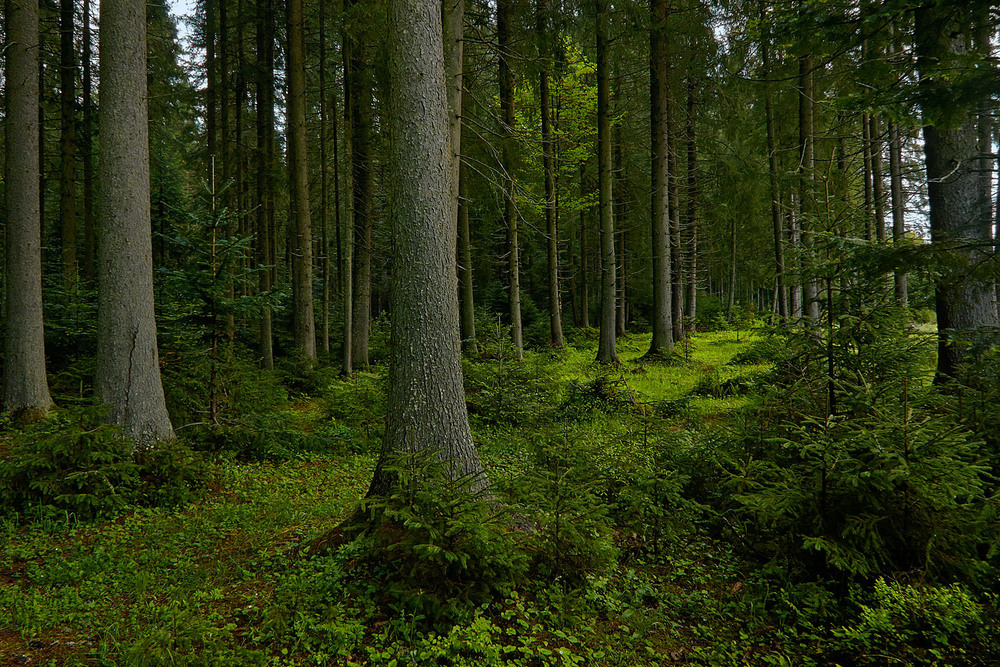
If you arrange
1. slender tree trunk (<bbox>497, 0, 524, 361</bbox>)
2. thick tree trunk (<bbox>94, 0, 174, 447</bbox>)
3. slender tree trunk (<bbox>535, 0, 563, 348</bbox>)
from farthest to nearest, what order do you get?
slender tree trunk (<bbox>497, 0, 524, 361</bbox>), slender tree trunk (<bbox>535, 0, 563, 348</bbox>), thick tree trunk (<bbox>94, 0, 174, 447</bbox>)

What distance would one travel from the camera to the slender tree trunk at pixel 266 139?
1287 cm

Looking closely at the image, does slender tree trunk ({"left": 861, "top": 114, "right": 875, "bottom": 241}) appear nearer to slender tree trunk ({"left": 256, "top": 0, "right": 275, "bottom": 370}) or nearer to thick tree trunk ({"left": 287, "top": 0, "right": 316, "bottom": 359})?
thick tree trunk ({"left": 287, "top": 0, "right": 316, "bottom": 359})

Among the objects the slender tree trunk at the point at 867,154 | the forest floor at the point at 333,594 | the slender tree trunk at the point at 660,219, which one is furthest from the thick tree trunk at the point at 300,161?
the slender tree trunk at the point at 867,154

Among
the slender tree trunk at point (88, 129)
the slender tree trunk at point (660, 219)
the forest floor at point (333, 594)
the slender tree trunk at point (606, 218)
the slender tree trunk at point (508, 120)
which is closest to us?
the forest floor at point (333, 594)

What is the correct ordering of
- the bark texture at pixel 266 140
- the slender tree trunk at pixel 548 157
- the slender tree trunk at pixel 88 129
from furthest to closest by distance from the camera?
the bark texture at pixel 266 140 → the slender tree trunk at pixel 88 129 → the slender tree trunk at pixel 548 157

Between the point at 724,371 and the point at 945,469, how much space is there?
884 cm

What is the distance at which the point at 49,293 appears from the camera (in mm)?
10859

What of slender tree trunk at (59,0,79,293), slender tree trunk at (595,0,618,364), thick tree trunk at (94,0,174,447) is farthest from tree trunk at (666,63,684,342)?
slender tree trunk at (59,0,79,293)

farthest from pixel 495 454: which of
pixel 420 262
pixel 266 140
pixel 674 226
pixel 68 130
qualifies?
pixel 68 130

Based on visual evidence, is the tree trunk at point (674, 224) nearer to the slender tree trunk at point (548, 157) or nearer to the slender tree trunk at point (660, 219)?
the slender tree trunk at point (660, 219)

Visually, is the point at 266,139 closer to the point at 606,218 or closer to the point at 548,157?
the point at 548,157

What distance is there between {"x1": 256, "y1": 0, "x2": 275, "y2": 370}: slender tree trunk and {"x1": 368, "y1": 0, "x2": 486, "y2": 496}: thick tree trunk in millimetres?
9002

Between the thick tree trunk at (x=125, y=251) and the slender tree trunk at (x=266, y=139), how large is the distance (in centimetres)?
598

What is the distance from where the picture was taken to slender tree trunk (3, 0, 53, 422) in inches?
314
